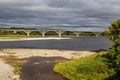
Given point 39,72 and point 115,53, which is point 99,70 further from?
point 39,72

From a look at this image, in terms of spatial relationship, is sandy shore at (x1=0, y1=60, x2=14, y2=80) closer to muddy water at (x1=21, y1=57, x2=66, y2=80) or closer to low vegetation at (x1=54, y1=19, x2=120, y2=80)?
muddy water at (x1=21, y1=57, x2=66, y2=80)

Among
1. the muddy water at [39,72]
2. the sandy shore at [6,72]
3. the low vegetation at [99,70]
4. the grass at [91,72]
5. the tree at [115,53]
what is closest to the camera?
the tree at [115,53]

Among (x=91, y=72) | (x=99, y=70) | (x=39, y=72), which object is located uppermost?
(x=99, y=70)

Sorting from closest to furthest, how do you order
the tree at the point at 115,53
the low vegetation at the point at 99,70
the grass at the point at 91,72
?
1. the tree at the point at 115,53
2. the low vegetation at the point at 99,70
3. the grass at the point at 91,72

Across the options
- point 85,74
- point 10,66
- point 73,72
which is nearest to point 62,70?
point 73,72

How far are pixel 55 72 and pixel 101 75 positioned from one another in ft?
35.0

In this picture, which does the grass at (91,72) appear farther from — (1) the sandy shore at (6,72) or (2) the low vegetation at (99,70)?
(1) the sandy shore at (6,72)

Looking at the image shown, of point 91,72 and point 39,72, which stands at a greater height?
point 91,72

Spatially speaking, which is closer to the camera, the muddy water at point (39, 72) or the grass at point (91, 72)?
the grass at point (91, 72)

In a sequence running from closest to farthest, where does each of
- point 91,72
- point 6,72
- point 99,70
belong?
point 91,72, point 99,70, point 6,72

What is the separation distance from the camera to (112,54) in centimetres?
4612

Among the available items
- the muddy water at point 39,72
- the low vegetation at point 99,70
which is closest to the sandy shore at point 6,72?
the muddy water at point 39,72

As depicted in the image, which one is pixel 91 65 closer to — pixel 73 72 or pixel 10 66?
pixel 73 72

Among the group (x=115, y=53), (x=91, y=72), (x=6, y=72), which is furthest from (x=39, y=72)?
(x=115, y=53)
